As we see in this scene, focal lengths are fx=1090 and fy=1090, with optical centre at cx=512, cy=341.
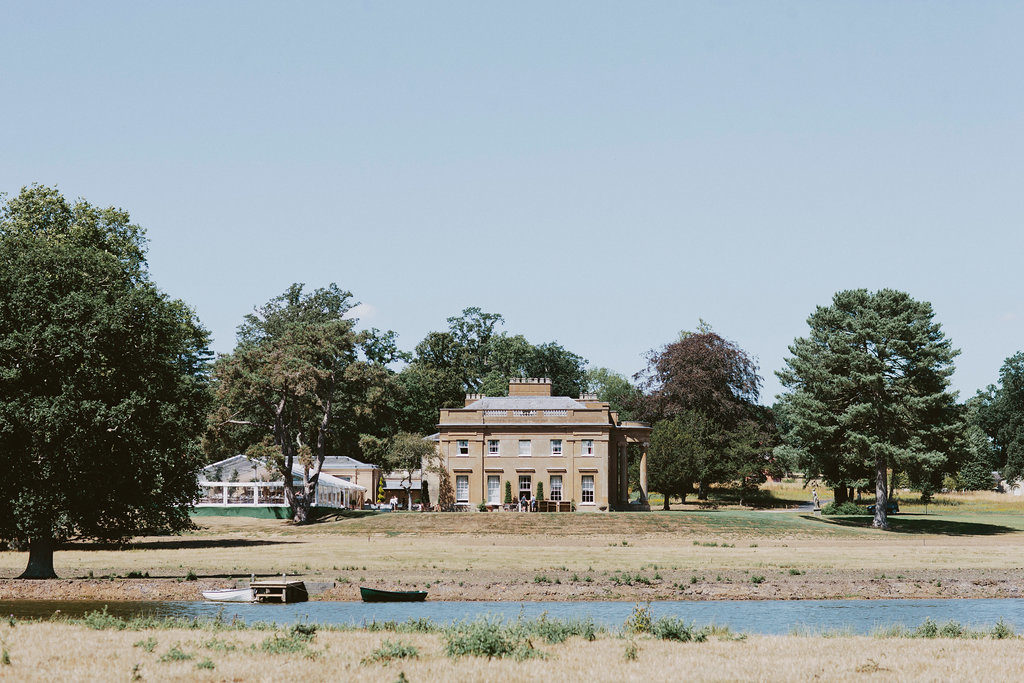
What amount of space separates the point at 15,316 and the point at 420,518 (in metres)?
36.8

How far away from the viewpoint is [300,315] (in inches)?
5246

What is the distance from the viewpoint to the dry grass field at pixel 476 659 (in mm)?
19719

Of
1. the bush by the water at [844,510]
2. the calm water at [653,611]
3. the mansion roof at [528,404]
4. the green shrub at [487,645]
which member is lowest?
the calm water at [653,611]

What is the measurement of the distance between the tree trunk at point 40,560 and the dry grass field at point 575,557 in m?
1.10

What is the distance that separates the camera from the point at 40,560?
40562mm

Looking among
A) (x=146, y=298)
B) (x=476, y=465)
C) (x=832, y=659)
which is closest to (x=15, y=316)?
(x=146, y=298)

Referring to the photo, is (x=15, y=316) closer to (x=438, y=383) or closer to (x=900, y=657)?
(x=900, y=657)

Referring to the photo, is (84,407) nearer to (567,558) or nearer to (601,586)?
(601,586)

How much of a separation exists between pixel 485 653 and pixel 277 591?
15.4 meters

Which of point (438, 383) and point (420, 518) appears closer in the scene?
point (420, 518)

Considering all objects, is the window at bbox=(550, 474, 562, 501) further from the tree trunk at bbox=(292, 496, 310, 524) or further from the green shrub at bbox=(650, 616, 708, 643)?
the green shrub at bbox=(650, 616, 708, 643)

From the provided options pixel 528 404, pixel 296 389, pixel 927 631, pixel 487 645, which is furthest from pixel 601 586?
pixel 528 404

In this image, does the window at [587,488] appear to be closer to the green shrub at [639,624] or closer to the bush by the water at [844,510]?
the bush by the water at [844,510]

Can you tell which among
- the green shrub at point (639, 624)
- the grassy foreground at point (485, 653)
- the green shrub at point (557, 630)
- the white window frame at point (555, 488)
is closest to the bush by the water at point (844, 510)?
the white window frame at point (555, 488)
